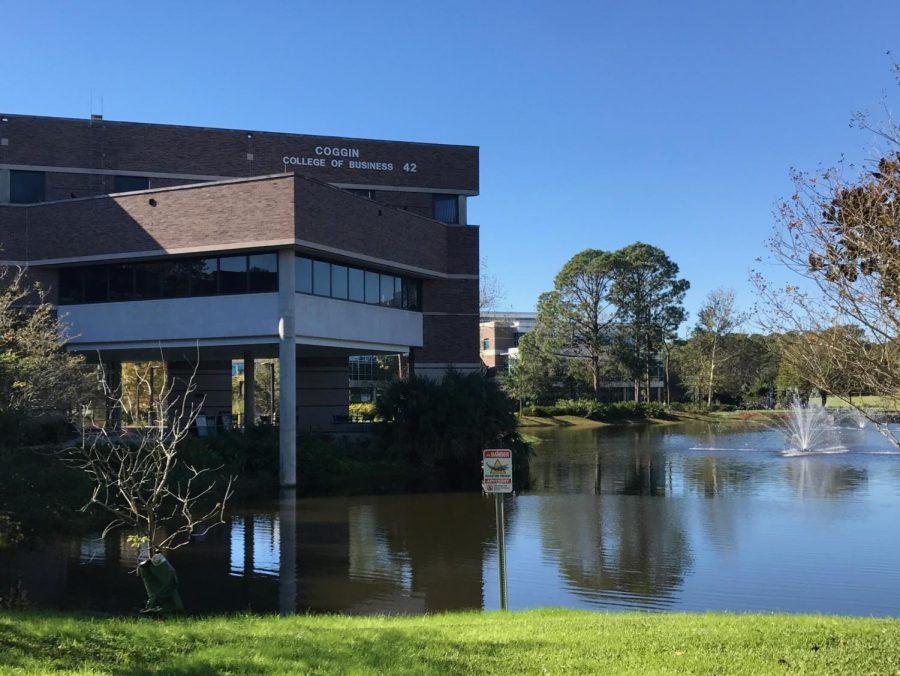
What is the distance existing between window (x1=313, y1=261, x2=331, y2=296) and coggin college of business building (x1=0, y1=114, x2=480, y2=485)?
54 mm

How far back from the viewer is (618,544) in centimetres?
1666

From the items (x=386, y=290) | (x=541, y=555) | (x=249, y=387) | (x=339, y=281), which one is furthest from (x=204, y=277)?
(x=541, y=555)

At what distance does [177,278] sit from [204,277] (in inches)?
44.1

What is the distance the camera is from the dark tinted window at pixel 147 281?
28578mm

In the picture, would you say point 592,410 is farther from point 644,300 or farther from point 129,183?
point 129,183

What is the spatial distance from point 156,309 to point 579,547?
17.9 metres

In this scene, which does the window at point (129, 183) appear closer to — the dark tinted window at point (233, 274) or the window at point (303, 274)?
the dark tinted window at point (233, 274)

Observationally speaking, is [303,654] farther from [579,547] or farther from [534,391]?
[534,391]

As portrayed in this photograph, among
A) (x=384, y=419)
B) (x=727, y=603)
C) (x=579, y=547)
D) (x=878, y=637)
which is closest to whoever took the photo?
(x=878, y=637)

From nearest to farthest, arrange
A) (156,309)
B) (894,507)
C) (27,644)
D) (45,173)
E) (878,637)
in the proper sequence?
1. (27,644)
2. (878,637)
3. (894,507)
4. (156,309)
5. (45,173)

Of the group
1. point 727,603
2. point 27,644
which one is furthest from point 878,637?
point 27,644

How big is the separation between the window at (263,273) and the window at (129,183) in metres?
10.1

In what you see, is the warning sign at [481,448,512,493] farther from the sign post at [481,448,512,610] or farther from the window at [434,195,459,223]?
the window at [434,195,459,223]

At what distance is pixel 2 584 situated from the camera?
41.6 ft
